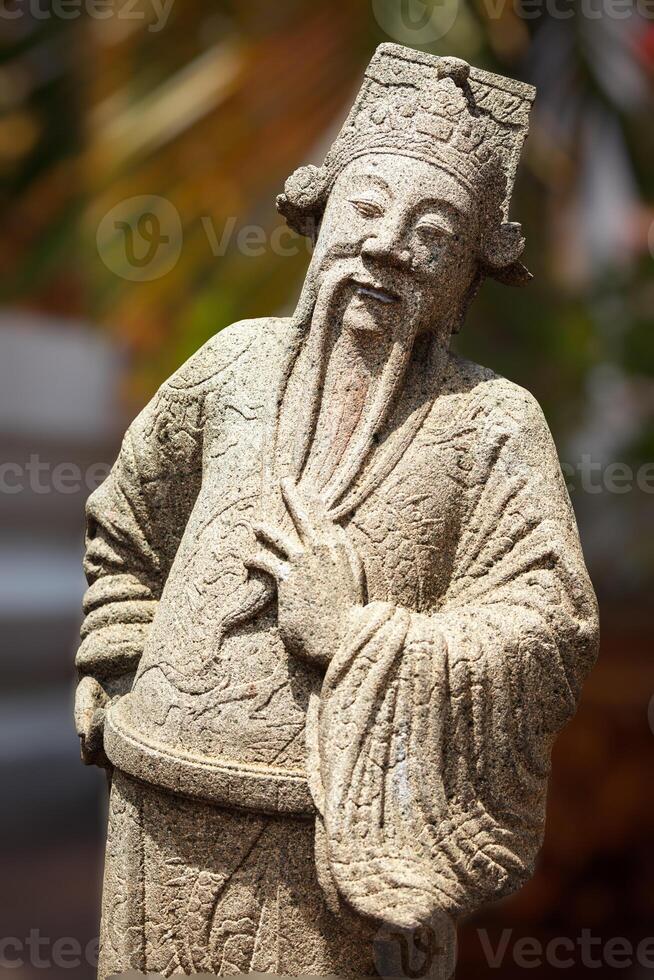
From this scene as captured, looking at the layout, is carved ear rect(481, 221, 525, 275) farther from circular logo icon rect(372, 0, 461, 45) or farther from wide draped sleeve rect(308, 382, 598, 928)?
circular logo icon rect(372, 0, 461, 45)

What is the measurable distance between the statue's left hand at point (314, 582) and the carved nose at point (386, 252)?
455 millimetres

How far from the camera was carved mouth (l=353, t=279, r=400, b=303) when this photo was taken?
214cm

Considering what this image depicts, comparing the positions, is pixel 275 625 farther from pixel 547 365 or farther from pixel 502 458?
pixel 547 365

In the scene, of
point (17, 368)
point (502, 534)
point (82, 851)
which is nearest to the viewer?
point (502, 534)

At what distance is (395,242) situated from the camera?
2.10 metres

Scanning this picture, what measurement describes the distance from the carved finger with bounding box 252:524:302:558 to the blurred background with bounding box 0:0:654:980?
8.42 ft

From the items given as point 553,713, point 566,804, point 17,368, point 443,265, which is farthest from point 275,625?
point 17,368

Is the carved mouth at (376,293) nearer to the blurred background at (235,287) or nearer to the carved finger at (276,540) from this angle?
the carved finger at (276,540)

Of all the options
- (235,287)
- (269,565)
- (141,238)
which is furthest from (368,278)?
(141,238)

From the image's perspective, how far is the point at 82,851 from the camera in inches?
199

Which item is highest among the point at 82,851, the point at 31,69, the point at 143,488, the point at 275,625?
the point at 31,69

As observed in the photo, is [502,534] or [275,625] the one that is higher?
[502,534]

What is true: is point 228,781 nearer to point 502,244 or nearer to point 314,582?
point 314,582

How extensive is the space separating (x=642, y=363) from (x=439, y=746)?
3636 millimetres
